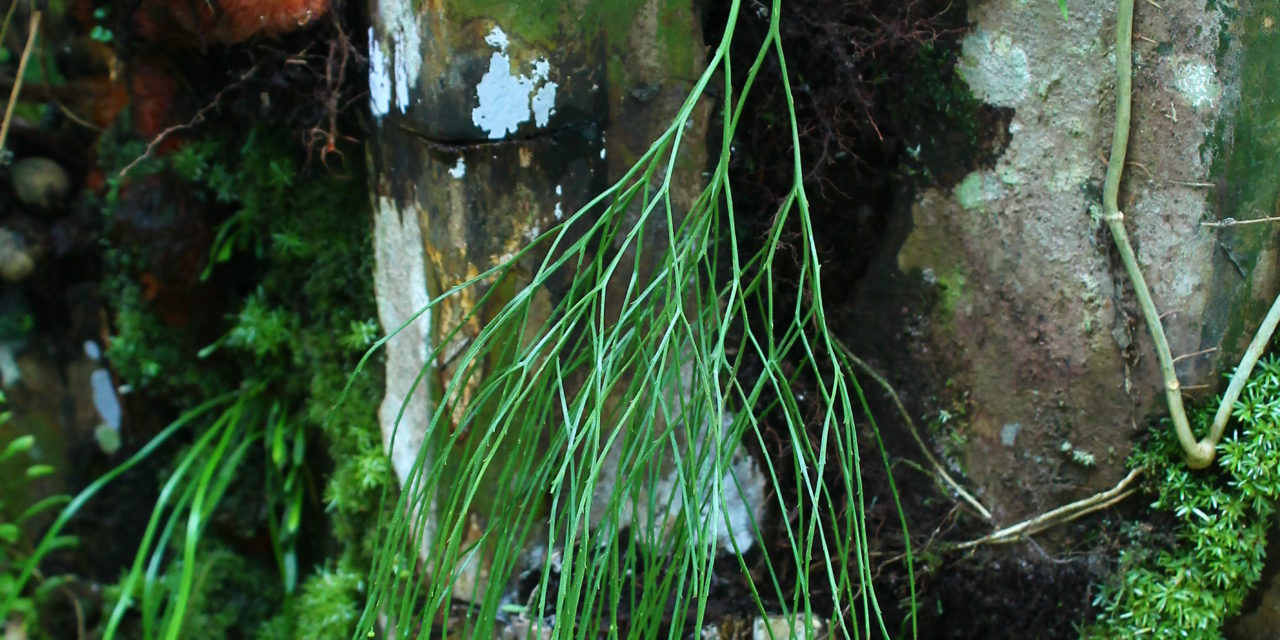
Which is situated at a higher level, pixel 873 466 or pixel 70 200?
pixel 70 200

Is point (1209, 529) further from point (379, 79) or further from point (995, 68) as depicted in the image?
point (379, 79)

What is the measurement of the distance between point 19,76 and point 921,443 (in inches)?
60.7

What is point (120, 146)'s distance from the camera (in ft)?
5.69

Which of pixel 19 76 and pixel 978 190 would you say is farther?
pixel 19 76

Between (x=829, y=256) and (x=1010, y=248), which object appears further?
(x=829, y=256)

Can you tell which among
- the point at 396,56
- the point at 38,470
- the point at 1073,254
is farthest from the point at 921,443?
the point at 38,470

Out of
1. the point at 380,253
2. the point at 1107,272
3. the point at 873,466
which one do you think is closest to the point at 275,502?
the point at 380,253

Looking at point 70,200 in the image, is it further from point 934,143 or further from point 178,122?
point 934,143

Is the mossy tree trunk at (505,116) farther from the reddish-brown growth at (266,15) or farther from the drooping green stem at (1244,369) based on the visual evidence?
the drooping green stem at (1244,369)

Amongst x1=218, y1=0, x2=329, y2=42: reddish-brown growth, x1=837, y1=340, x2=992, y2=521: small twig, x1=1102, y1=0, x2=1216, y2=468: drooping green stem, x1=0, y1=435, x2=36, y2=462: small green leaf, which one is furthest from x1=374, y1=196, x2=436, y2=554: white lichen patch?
x1=1102, y1=0, x2=1216, y2=468: drooping green stem

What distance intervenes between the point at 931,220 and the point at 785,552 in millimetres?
509

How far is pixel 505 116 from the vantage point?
1.23 metres

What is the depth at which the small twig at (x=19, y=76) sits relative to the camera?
1639 mm

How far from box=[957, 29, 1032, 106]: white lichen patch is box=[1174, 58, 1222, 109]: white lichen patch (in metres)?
0.17
